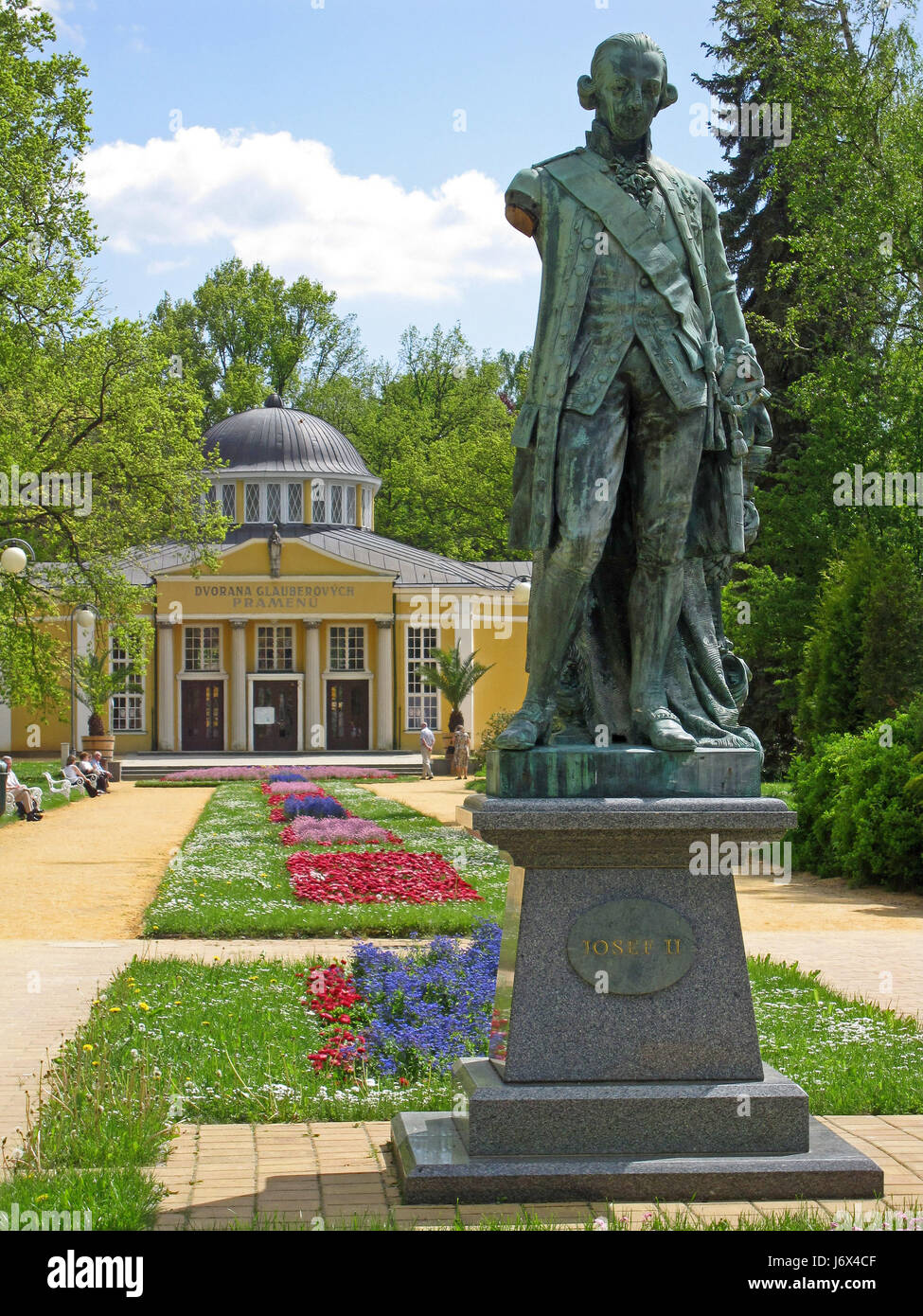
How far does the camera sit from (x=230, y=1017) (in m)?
7.69

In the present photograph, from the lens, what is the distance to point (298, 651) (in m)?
48.9

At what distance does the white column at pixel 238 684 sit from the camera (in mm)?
48000

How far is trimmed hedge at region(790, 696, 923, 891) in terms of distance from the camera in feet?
45.1

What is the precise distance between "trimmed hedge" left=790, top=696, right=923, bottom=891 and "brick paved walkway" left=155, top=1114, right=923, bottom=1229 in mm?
8038

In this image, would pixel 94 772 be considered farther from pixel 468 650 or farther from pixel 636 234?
pixel 636 234

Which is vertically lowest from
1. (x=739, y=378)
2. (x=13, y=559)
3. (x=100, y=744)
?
(x=100, y=744)

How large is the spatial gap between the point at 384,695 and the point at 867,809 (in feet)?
114

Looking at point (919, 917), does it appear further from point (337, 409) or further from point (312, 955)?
point (337, 409)

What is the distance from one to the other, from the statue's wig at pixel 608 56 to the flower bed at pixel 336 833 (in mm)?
12461

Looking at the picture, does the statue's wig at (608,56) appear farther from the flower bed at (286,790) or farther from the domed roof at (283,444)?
the domed roof at (283,444)

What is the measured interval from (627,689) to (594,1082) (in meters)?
1.41

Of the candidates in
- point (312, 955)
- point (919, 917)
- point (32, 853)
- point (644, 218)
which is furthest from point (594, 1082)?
point (32, 853)

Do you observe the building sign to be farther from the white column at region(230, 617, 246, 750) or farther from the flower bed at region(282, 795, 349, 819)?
the flower bed at region(282, 795, 349, 819)

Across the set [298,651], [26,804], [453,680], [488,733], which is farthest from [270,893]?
[298,651]
